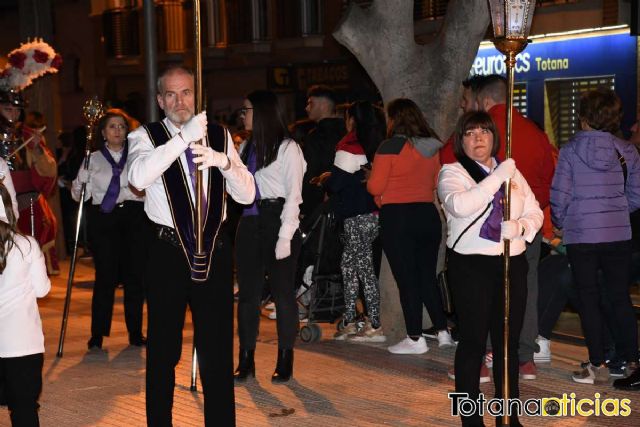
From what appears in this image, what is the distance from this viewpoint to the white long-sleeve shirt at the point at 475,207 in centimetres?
661

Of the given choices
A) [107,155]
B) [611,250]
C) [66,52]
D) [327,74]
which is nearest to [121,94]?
[66,52]

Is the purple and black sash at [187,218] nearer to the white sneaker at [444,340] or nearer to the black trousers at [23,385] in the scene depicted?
the black trousers at [23,385]

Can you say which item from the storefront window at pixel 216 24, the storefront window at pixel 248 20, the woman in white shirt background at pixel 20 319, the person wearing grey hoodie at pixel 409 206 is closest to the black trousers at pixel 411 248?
the person wearing grey hoodie at pixel 409 206

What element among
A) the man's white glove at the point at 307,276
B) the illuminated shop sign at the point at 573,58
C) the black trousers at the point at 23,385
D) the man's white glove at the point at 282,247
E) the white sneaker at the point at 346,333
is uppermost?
the illuminated shop sign at the point at 573,58

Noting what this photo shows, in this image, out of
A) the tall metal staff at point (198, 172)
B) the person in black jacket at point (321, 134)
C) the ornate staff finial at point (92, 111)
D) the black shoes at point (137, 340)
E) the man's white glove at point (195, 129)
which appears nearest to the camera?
the man's white glove at point (195, 129)

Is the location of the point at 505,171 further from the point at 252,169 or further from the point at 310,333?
the point at 310,333

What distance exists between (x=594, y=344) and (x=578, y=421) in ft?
3.82

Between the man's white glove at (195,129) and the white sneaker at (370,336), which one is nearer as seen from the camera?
the man's white glove at (195,129)

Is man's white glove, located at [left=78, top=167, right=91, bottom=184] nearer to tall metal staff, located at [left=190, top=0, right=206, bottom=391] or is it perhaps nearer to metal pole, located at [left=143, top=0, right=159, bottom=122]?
metal pole, located at [left=143, top=0, right=159, bottom=122]

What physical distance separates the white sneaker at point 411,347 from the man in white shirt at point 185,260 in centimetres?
335

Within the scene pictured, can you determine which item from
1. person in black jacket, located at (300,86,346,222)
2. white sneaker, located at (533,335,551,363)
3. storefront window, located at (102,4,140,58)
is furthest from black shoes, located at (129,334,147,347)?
storefront window, located at (102,4,140,58)

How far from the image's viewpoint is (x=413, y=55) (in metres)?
10.0

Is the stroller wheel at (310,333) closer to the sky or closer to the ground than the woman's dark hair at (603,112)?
closer to the ground

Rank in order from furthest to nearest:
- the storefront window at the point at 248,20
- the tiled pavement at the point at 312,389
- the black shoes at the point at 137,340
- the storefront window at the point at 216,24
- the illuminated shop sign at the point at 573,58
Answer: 1. the storefront window at the point at 216,24
2. the storefront window at the point at 248,20
3. the illuminated shop sign at the point at 573,58
4. the black shoes at the point at 137,340
5. the tiled pavement at the point at 312,389
